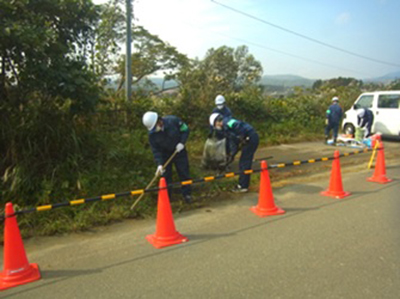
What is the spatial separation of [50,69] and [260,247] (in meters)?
4.00

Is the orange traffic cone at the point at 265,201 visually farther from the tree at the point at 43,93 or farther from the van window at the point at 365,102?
the van window at the point at 365,102

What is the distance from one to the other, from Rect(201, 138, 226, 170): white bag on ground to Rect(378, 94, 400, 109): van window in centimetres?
807

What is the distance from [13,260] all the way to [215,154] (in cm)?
440

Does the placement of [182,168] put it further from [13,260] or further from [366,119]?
[366,119]

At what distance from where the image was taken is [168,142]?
206 inches

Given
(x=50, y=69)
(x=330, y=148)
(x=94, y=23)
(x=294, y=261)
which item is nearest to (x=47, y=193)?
(x=50, y=69)

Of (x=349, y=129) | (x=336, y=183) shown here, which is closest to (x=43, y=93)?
(x=336, y=183)

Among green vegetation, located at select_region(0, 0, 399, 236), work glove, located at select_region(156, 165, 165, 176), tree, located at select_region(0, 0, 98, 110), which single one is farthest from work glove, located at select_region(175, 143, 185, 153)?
tree, located at select_region(0, 0, 98, 110)

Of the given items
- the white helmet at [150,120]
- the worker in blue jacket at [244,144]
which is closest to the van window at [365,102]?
the worker in blue jacket at [244,144]

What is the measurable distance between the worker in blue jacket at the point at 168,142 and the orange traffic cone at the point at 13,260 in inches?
86.5

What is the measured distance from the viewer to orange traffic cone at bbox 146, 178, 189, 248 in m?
3.88

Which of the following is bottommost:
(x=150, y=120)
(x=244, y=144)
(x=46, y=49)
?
(x=244, y=144)

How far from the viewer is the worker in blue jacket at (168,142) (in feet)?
16.7

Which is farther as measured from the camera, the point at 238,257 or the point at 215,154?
the point at 215,154
